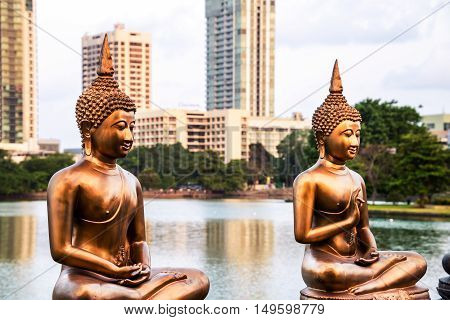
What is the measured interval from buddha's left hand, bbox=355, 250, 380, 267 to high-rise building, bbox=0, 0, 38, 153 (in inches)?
2486

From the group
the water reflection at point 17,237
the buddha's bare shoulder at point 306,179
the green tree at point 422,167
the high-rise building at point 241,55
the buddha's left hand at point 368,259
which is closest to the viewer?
the buddha's left hand at point 368,259

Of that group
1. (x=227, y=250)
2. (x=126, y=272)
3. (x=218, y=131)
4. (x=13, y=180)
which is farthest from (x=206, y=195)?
(x=126, y=272)

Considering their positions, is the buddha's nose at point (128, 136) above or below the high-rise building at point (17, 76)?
below

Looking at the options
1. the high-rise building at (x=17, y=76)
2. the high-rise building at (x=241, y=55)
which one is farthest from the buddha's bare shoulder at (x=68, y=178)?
the high-rise building at (x=17, y=76)

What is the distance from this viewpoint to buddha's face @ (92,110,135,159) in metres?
4.89

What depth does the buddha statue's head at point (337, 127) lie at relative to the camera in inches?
228

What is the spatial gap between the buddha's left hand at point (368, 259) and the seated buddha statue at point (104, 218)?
134 cm

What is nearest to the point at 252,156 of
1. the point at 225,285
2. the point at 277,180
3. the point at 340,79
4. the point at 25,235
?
the point at 277,180

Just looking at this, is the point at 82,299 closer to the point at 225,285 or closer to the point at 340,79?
the point at 340,79

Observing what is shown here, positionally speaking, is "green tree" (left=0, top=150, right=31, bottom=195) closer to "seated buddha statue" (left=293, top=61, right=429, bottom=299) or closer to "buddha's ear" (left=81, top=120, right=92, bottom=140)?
"seated buddha statue" (left=293, top=61, right=429, bottom=299)

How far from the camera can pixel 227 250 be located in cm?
1772

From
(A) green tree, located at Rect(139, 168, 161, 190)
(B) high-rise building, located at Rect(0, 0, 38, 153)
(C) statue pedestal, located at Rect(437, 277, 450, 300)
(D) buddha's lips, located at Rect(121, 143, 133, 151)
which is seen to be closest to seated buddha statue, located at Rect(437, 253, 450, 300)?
(C) statue pedestal, located at Rect(437, 277, 450, 300)

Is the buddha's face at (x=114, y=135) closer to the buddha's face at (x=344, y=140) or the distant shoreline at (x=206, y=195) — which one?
the buddha's face at (x=344, y=140)

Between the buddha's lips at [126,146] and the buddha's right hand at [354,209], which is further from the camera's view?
the buddha's right hand at [354,209]
